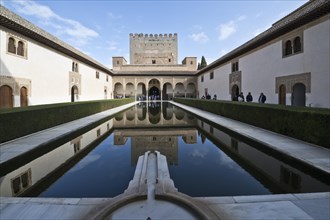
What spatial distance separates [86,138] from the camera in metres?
6.77

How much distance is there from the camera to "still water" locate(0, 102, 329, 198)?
3.25 meters

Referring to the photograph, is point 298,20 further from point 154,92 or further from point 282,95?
point 154,92

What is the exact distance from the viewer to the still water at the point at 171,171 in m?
3.25

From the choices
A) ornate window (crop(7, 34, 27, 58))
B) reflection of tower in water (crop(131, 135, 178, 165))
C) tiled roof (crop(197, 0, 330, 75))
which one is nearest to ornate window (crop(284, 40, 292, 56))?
tiled roof (crop(197, 0, 330, 75))

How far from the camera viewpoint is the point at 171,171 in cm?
408

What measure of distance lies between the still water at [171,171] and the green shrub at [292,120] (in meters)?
1.45

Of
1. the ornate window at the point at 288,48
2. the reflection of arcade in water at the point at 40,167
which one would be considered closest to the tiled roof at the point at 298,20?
the ornate window at the point at 288,48

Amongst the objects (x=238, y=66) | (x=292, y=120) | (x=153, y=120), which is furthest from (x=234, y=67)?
(x=292, y=120)

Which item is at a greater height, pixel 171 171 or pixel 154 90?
pixel 154 90

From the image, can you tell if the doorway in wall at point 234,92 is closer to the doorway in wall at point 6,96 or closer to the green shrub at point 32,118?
the green shrub at point 32,118

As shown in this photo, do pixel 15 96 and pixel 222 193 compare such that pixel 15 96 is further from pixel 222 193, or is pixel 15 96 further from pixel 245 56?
pixel 245 56

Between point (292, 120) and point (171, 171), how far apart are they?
4.25 metres

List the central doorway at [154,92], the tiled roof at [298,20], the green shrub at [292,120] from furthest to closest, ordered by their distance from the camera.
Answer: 1. the central doorway at [154,92]
2. the tiled roof at [298,20]
3. the green shrub at [292,120]

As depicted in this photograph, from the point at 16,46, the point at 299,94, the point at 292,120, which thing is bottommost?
the point at 292,120
